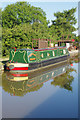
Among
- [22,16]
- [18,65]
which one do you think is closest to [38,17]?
[22,16]

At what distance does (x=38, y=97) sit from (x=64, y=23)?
47.1 m

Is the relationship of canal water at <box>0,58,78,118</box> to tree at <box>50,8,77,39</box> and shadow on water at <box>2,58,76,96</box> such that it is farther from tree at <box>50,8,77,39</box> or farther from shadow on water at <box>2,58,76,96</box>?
tree at <box>50,8,77,39</box>

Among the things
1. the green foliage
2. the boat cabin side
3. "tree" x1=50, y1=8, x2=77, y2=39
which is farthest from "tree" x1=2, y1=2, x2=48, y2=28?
the boat cabin side

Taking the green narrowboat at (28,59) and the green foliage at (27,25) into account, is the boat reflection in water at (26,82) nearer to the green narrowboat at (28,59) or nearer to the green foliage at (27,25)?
the green narrowboat at (28,59)

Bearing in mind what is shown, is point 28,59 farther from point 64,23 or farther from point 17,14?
point 64,23

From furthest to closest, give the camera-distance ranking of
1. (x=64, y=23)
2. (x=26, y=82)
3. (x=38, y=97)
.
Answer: (x=64, y=23) → (x=26, y=82) → (x=38, y=97)

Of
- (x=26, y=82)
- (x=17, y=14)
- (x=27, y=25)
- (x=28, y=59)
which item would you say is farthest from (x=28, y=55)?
(x=17, y=14)

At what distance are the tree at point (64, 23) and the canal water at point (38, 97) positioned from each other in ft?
123

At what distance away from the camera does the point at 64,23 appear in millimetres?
53656

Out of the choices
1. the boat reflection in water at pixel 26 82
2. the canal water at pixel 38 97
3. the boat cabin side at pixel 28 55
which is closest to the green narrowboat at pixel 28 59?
the boat cabin side at pixel 28 55

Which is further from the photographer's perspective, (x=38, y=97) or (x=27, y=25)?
(x=27, y=25)

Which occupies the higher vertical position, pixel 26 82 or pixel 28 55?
pixel 28 55

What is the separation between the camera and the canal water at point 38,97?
7662 mm

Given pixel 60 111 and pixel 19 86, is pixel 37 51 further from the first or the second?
pixel 60 111
